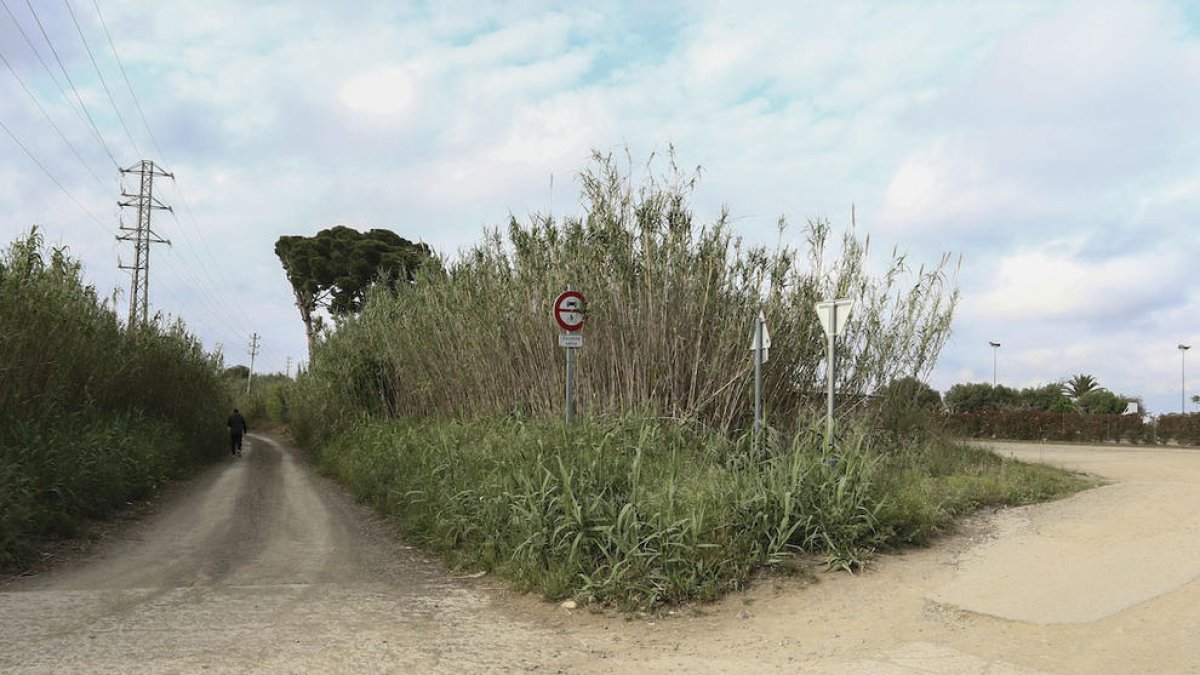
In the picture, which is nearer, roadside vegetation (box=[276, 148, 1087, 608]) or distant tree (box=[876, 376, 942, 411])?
roadside vegetation (box=[276, 148, 1087, 608])

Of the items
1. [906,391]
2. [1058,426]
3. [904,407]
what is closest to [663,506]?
[906,391]

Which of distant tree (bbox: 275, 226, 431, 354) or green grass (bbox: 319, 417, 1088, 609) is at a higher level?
distant tree (bbox: 275, 226, 431, 354)

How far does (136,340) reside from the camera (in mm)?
17062

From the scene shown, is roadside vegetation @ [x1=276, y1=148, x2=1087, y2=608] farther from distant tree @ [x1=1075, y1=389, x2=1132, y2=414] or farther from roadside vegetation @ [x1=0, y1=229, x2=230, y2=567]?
distant tree @ [x1=1075, y1=389, x2=1132, y2=414]

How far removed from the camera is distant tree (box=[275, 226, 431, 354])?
34.5 meters

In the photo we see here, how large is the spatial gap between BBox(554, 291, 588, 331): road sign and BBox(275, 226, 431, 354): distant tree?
26689 mm

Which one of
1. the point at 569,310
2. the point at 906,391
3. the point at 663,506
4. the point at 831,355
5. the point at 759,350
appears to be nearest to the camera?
the point at 663,506

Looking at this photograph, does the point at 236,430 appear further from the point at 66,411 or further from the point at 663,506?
the point at 663,506

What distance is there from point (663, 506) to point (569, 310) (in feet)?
9.22

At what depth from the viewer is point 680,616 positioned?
5.20 metres

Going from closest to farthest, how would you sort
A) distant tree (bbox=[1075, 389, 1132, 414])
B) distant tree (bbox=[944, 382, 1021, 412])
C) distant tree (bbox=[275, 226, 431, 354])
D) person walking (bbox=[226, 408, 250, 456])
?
person walking (bbox=[226, 408, 250, 456]) → distant tree (bbox=[275, 226, 431, 354]) → distant tree (bbox=[1075, 389, 1132, 414]) → distant tree (bbox=[944, 382, 1021, 412])

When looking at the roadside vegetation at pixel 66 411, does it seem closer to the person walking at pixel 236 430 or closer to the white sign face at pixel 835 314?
the person walking at pixel 236 430

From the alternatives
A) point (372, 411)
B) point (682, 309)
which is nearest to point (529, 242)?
point (682, 309)

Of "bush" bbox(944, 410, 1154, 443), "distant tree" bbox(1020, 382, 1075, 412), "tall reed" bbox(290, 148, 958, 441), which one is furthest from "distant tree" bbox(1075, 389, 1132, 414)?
"tall reed" bbox(290, 148, 958, 441)
